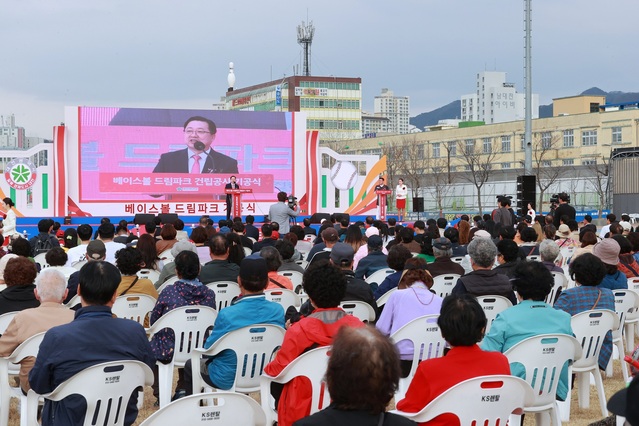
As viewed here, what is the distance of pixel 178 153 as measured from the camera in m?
22.9

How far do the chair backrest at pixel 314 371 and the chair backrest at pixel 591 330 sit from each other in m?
1.88

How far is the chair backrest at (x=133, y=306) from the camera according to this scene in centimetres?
562

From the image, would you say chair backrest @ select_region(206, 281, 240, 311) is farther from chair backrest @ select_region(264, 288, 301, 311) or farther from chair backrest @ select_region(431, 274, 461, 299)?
chair backrest @ select_region(431, 274, 461, 299)

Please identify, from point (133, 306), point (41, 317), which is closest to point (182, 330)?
point (133, 306)

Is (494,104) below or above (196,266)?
above

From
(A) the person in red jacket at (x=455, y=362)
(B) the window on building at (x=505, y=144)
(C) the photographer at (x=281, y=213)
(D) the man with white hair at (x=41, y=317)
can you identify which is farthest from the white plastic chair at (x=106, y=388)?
(B) the window on building at (x=505, y=144)

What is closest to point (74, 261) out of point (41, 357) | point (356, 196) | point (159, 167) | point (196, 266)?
point (196, 266)

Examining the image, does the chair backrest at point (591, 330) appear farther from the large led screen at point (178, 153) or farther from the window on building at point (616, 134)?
the window on building at point (616, 134)

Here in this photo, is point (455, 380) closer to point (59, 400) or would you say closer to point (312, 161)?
point (59, 400)

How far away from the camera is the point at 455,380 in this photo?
317cm

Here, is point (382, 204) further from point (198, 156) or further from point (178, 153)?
point (178, 153)

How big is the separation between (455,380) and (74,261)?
561 centimetres

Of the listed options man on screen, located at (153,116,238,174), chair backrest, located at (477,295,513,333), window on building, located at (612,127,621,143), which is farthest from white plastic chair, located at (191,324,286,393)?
window on building, located at (612,127,621,143)

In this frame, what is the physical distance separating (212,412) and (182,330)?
2.43 meters
